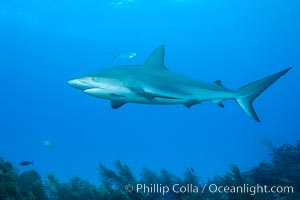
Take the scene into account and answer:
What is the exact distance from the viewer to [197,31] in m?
99.8

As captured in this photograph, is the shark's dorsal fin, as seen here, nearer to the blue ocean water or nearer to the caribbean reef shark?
the caribbean reef shark

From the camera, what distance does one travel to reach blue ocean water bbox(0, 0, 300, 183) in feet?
234

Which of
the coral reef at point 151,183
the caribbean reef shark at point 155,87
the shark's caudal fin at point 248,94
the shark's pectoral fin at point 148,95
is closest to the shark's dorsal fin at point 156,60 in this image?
the caribbean reef shark at point 155,87

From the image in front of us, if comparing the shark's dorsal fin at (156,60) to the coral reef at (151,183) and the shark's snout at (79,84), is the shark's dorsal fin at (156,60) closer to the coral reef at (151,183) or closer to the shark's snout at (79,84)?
the shark's snout at (79,84)

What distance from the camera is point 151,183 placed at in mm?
11625

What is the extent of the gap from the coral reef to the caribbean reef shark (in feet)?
5.82

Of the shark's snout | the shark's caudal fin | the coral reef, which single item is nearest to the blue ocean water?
the coral reef

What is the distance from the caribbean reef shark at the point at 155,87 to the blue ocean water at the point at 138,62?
18.0m

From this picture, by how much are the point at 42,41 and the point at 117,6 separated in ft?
99.1

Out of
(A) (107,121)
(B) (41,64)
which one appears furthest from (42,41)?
(A) (107,121)

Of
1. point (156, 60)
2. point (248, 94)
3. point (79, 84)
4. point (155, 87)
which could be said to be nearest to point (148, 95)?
point (155, 87)

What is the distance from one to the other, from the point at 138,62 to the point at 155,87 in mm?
116750

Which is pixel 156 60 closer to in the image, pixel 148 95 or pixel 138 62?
pixel 148 95

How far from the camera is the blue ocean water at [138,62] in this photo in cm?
7119
